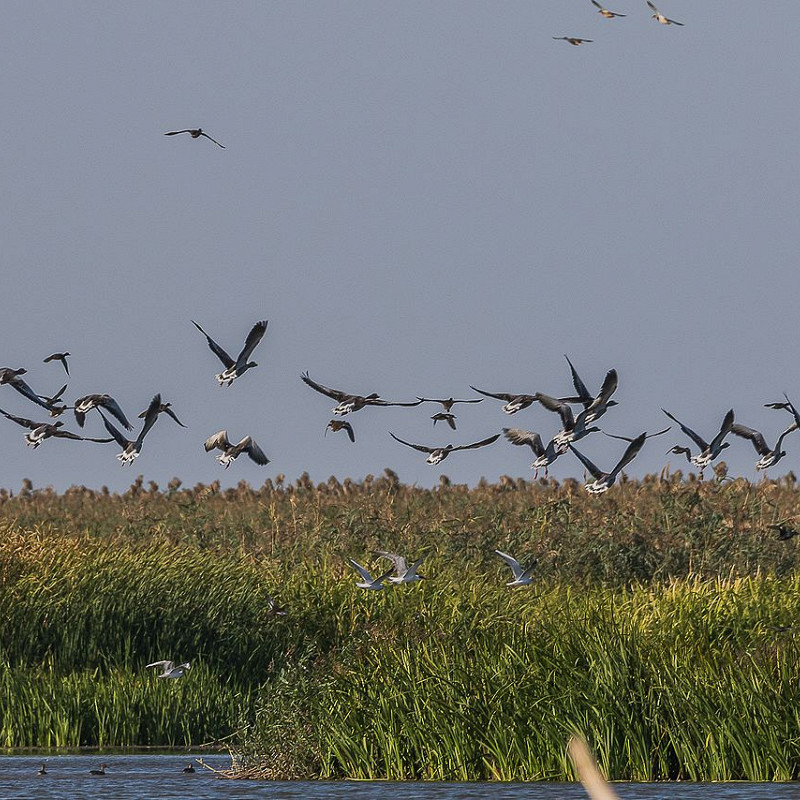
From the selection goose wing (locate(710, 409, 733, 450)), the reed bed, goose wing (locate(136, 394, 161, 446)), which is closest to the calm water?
the reed bed

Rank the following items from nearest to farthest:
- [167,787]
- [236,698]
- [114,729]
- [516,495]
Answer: [167,787] < [114,729] < [236,698] < [516,495]

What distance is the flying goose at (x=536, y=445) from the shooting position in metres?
27.8

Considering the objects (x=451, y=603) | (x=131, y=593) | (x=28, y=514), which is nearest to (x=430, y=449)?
(x=451, y=603)

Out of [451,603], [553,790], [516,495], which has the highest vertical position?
[516,495]

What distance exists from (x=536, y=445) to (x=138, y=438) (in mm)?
6842

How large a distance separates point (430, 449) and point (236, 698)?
5809 mm

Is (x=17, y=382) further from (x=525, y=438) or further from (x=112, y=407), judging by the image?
(x=525, y=438)

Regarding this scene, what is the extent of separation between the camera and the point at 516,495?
52.7 m

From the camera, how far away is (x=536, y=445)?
29859 millimetres

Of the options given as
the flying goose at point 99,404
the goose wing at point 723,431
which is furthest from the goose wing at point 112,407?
the goose wing at point 723,431

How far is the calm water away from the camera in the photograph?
18516 millimetres

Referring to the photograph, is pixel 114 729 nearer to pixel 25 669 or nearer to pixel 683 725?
pixel 25 669

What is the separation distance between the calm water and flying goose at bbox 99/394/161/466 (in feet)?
17.7

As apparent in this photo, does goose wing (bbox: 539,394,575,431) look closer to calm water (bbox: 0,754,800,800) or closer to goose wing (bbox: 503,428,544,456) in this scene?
goose wing (bbox: 503,428,544,456)
